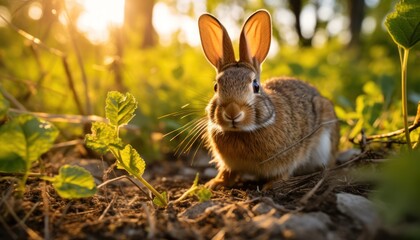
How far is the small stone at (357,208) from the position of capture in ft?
7.07

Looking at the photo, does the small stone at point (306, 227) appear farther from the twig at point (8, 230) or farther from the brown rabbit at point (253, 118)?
the twig at point (8, 230)

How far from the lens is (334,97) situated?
7180 millimetres

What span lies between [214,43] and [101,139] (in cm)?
175

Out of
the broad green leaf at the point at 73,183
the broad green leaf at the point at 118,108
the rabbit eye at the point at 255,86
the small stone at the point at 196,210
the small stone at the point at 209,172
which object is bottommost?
the small stone at the point at 196,210

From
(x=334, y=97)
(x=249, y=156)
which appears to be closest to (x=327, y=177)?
(x=249, y=156)

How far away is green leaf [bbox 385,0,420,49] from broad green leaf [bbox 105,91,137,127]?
170cm

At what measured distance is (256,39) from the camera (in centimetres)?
399

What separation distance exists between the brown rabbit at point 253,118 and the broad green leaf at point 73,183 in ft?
4.07

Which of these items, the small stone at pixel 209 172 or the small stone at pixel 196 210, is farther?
the small stone at pixel 209 172

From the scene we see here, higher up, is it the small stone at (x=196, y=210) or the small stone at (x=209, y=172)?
the small stone at (x=209, y=172)

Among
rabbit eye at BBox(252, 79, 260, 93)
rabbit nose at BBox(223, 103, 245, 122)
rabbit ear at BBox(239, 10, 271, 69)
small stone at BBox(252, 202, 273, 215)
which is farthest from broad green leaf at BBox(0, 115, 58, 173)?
rabbit ear at BBox(239, 10, 271, 69)

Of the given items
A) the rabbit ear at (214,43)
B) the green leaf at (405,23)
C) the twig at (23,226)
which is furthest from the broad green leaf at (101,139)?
the green leaf at (405,23)

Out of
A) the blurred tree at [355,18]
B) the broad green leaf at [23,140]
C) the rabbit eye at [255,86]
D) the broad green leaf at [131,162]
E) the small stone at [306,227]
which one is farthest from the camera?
the blurred tree at [355,18]

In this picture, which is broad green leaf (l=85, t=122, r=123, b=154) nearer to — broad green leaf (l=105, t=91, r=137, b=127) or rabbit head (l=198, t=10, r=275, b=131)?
broad green leaf (l=105, t=91, r=137, b=127)
